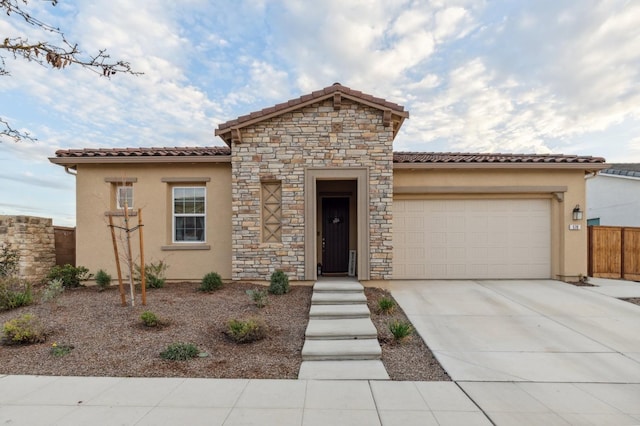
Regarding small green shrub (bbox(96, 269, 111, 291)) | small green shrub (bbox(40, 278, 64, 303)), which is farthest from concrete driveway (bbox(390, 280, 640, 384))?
small green shrub (bbox(40, 278, 64, 303))

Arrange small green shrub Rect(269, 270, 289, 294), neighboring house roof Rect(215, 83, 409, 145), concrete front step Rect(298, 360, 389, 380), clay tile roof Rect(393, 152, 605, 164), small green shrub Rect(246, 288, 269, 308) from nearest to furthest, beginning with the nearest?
concrete front step Rect(298, 360, 389, 380)
small green shrub Rect(246, 288, 269, 308)
small green shrub Rect(269, 270, 289, 294)
neighboring house roof Rect(215, 83, 409, 145)
clay tile roof Rect(393, 152, 605, 164)

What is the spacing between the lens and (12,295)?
683 cm

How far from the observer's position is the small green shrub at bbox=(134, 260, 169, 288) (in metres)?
8.28

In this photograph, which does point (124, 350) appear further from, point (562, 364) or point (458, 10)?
point (458, 10)

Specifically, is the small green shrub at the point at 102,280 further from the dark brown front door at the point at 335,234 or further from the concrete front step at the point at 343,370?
the concrete front step at the point at 343,370

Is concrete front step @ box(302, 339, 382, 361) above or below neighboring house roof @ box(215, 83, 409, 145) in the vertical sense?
below

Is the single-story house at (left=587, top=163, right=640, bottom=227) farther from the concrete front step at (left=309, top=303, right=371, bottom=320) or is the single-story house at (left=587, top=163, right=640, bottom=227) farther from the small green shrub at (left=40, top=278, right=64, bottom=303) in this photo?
the small green shrub at (left=40, top=278, right=64, bottom=303)

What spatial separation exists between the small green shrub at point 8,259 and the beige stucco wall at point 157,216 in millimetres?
1438

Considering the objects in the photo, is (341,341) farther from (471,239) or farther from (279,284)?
(471,239)

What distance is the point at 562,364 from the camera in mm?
4516

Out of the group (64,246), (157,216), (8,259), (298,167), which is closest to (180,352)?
(298,167)

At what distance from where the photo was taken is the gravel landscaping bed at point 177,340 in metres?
4.35

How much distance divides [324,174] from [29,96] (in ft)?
22.2

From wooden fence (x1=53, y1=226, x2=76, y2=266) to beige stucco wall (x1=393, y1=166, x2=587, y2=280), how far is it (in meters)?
10.1
